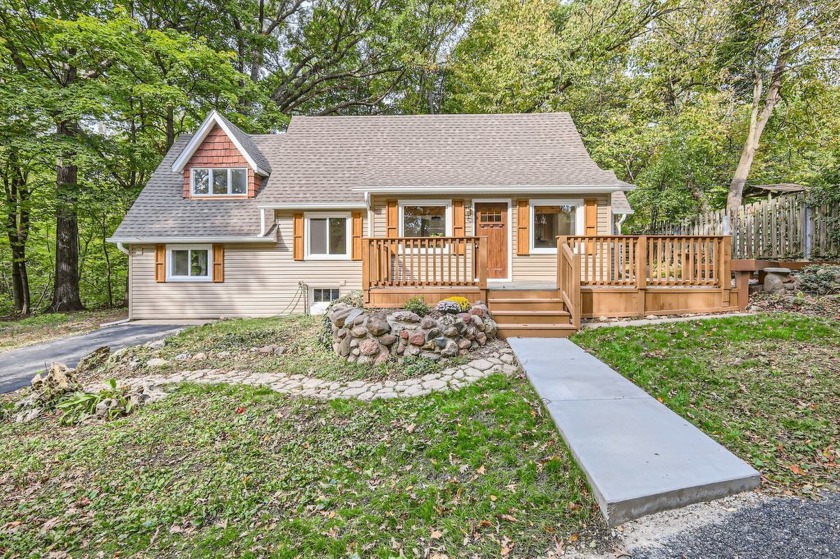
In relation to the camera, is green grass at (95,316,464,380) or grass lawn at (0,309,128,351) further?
grass lawn at (0,309,128,351)

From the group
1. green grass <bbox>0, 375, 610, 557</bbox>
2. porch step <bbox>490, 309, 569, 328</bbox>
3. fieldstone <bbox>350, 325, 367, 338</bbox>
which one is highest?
porch step <bbox>490, 309, 569, 328</bbox>

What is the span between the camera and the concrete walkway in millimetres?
1994

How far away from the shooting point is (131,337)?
778cm

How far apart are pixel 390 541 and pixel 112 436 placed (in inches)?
122

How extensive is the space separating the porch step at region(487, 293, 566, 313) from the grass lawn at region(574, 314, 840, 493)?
29.2 inches

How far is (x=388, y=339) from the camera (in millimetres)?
5059

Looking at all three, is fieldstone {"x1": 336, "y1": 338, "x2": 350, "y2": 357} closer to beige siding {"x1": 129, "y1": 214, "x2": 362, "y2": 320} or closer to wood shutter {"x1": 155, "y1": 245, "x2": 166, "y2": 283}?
beige siding {"x1": 129, "y1": 214, "x2": 362, "y2": 320}

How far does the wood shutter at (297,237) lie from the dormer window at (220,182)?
2.14m

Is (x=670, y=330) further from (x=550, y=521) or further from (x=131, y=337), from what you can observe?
(x=131, y=337)

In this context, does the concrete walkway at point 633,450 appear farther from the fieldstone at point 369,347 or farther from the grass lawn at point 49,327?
the grass lawn at point 49,327

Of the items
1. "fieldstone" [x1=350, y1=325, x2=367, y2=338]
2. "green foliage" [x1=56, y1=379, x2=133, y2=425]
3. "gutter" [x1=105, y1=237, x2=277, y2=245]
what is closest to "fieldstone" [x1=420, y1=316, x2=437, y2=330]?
"fieldstone" [x1=350, y1=325, x2=367, y2=338]

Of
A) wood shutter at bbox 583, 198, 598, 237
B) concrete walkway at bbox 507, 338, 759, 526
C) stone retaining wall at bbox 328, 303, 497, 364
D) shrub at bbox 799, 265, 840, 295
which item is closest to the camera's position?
concrete walkway at bbox 507, 338, 759, 526

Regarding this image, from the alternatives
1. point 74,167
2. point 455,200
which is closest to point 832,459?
point 455,200

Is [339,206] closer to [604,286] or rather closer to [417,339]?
[417,339]
